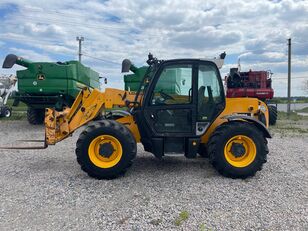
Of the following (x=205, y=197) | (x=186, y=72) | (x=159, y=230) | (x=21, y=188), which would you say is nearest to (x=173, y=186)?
(x=205, y=197)

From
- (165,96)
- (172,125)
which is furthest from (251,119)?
(165,96)

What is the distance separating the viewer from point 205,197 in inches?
207

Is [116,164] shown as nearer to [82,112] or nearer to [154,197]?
[154,197]

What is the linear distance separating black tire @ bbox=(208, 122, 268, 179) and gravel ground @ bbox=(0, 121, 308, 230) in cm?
17

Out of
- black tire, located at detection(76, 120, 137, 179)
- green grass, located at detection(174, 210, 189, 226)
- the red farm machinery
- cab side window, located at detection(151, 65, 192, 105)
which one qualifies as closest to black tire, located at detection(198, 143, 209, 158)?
cab side window, located at detection(151, 65, 192, 105)

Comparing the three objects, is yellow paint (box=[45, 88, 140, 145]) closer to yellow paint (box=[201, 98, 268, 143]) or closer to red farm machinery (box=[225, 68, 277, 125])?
yellow paint (box=[201, 98, 268, 143])

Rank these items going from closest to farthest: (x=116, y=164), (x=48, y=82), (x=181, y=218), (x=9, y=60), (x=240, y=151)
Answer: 1. (x=181, y=218)
2. (x=116, y=164)
3. (x=240, y=151)
4. (x=9, y=60)
5. (x=48, y=82)

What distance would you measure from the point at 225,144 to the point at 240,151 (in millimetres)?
346

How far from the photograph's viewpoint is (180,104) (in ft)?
21.0

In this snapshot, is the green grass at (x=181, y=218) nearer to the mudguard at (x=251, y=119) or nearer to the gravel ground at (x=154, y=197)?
the gravel ground at (x=154, y=197)

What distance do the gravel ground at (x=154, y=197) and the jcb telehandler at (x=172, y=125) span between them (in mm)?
348

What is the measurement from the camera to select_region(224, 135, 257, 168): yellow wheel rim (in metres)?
6.27

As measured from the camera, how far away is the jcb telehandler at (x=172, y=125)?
616 cm

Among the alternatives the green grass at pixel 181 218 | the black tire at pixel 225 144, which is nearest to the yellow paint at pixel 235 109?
the black tire at pixel 225 144
